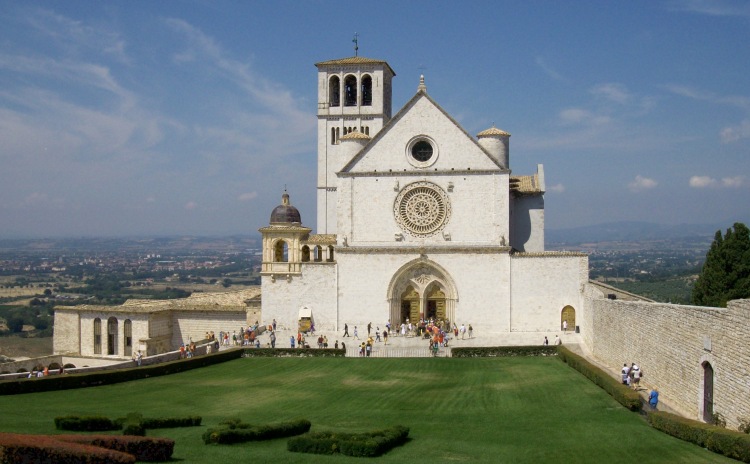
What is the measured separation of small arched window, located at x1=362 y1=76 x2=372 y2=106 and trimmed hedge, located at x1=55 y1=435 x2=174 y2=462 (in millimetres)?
43823

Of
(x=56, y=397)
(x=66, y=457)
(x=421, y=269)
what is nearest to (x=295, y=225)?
(x=421, y=269)

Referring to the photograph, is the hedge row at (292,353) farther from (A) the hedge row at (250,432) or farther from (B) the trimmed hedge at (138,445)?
(B) the trimmed hedge at (138,445)

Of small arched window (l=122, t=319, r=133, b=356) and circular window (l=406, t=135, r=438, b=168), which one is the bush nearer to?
circular window (l=406, t=135, r=438, b=168)

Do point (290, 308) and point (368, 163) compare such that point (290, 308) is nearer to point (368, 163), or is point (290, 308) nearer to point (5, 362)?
point (368, 163)

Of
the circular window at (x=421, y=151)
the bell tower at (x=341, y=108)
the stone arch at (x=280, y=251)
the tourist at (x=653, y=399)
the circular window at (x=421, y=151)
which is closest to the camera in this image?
the tourist at (x=653, y=399)

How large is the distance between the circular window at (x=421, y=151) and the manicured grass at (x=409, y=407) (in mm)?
12084

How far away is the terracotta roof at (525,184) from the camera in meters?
50.0

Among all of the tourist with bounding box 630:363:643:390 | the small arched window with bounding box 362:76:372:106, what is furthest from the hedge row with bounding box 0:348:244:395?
the small arched window with bounding box 362:76:372:106

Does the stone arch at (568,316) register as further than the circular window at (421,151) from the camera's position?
No

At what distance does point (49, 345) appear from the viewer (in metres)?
88.9

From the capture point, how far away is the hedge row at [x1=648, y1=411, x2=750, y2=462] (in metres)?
18.6

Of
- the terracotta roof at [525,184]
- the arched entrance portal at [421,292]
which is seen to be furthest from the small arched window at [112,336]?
the terracotta roof at [525,184]

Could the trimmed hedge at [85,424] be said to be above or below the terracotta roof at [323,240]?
below

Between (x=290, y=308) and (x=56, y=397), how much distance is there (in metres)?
19.6
